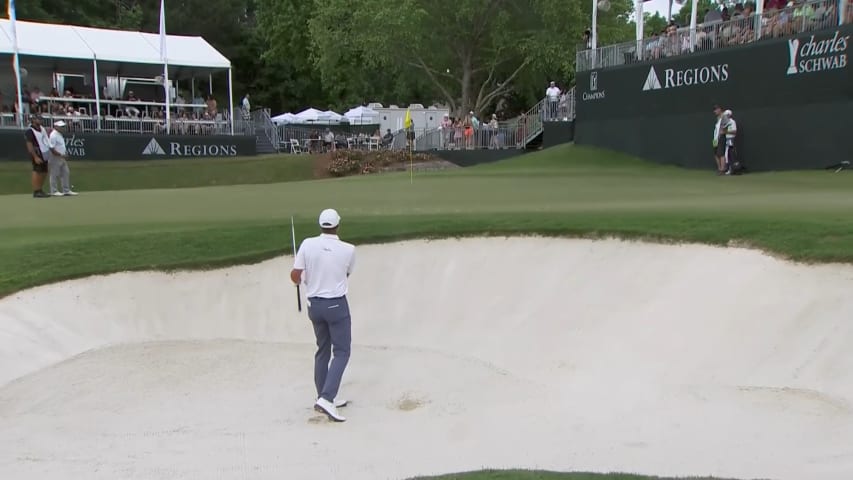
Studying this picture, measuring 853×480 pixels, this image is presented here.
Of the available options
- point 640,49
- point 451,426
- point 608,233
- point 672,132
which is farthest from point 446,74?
point 451,426

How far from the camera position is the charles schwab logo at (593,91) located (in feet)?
94.6

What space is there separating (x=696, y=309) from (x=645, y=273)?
1.15 m

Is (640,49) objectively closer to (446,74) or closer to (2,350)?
(446,74)

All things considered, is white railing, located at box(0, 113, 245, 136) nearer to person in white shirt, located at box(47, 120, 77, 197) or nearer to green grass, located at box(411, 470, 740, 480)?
person in white shirt, located at box(47, 120, 77, 197)

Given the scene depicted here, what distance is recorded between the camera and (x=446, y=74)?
4391 cm

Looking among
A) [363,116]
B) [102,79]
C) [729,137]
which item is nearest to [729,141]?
[729,137]

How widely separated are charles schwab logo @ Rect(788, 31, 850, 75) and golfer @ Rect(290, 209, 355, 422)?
1676cm

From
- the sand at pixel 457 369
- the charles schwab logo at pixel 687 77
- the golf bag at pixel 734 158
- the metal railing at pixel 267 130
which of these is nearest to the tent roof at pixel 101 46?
the metal railing at pixel 267 130

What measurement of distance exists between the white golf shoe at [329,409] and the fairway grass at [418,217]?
4.12 metres

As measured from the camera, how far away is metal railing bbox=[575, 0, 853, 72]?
1953 cm

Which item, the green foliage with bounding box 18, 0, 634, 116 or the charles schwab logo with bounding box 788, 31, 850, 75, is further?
the green foliage with bounding box 18, 0, 634, 116

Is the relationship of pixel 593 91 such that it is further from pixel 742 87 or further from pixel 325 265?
pixel 325 265

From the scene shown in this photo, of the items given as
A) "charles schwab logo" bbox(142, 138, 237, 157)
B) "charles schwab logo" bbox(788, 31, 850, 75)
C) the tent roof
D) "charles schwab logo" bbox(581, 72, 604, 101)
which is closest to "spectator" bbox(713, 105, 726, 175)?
"charles schwab logo" bbox(788, 31, 850, 75)

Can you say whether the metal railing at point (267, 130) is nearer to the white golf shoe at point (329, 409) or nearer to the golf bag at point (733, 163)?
the golf bag at point (733, 163)
